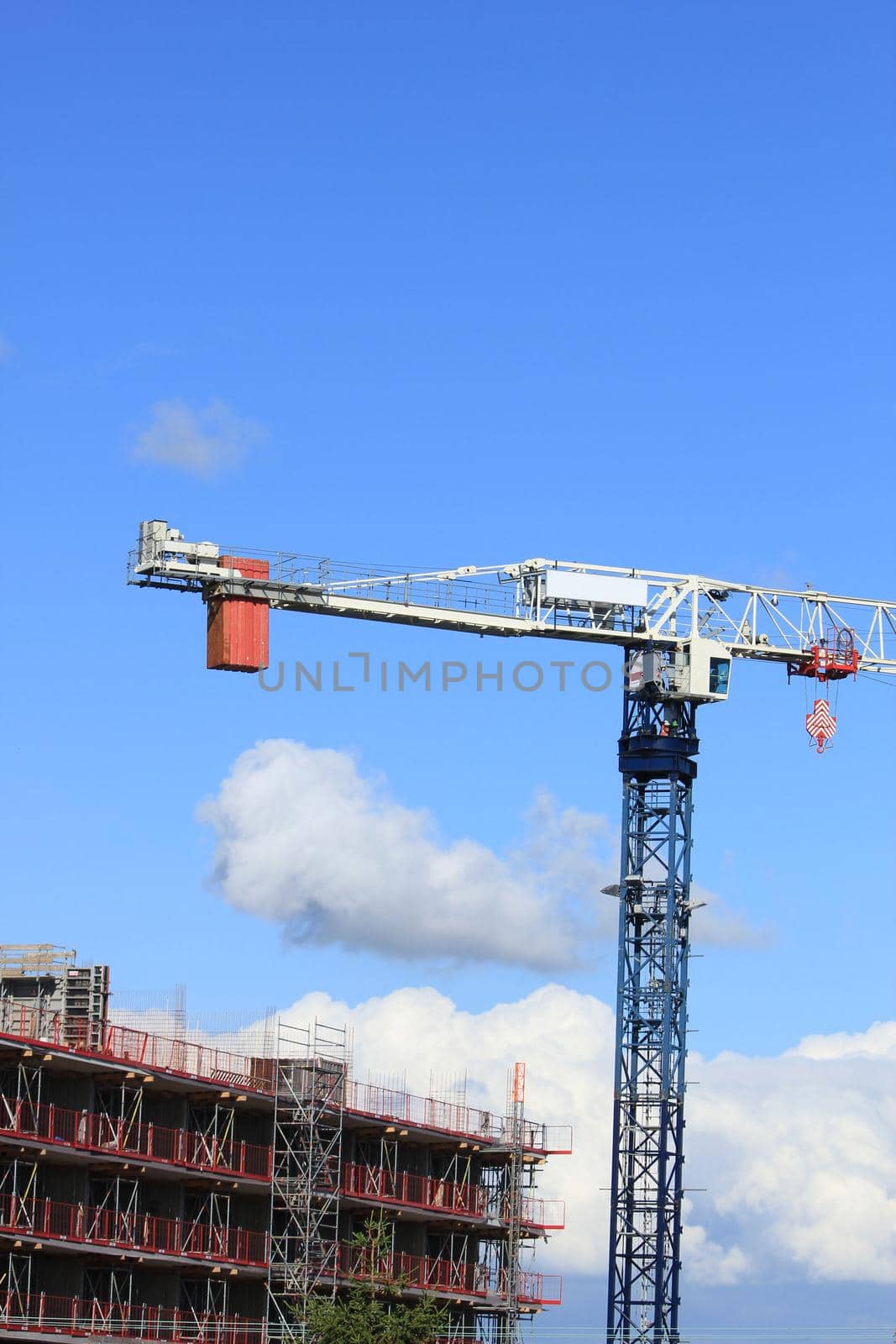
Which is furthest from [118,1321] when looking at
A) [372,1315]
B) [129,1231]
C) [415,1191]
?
[415,1191]

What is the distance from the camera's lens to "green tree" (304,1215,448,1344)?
358 feet

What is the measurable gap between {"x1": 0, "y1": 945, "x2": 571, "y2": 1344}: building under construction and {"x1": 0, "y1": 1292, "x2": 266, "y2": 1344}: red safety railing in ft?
0.31

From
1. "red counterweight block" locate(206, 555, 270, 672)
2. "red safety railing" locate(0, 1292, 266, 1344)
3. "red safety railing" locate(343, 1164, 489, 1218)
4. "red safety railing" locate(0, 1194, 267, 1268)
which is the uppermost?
"red counterweight block" locate(206, 555, 270, 672)

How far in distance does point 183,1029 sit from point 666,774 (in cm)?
3013

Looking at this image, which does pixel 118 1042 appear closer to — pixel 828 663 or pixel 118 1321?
pixel 118 1321

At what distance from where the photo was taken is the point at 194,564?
120 metres

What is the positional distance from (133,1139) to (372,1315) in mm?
12258

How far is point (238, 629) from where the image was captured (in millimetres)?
119500

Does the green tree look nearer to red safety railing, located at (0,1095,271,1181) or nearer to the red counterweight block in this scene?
red safety railing, located at (0,1095,271,1181)

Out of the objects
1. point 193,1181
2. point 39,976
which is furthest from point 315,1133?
point 39,976

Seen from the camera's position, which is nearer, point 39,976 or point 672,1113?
point 39,976

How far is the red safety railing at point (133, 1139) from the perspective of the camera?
10462 cm

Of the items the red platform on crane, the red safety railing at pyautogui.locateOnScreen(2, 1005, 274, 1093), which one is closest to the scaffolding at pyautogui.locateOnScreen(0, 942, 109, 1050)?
the red safety railing at pyautogui.locateOnScreen(2, 1005, 274, 1093)

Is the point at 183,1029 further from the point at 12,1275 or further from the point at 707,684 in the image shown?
the point at 707,684
